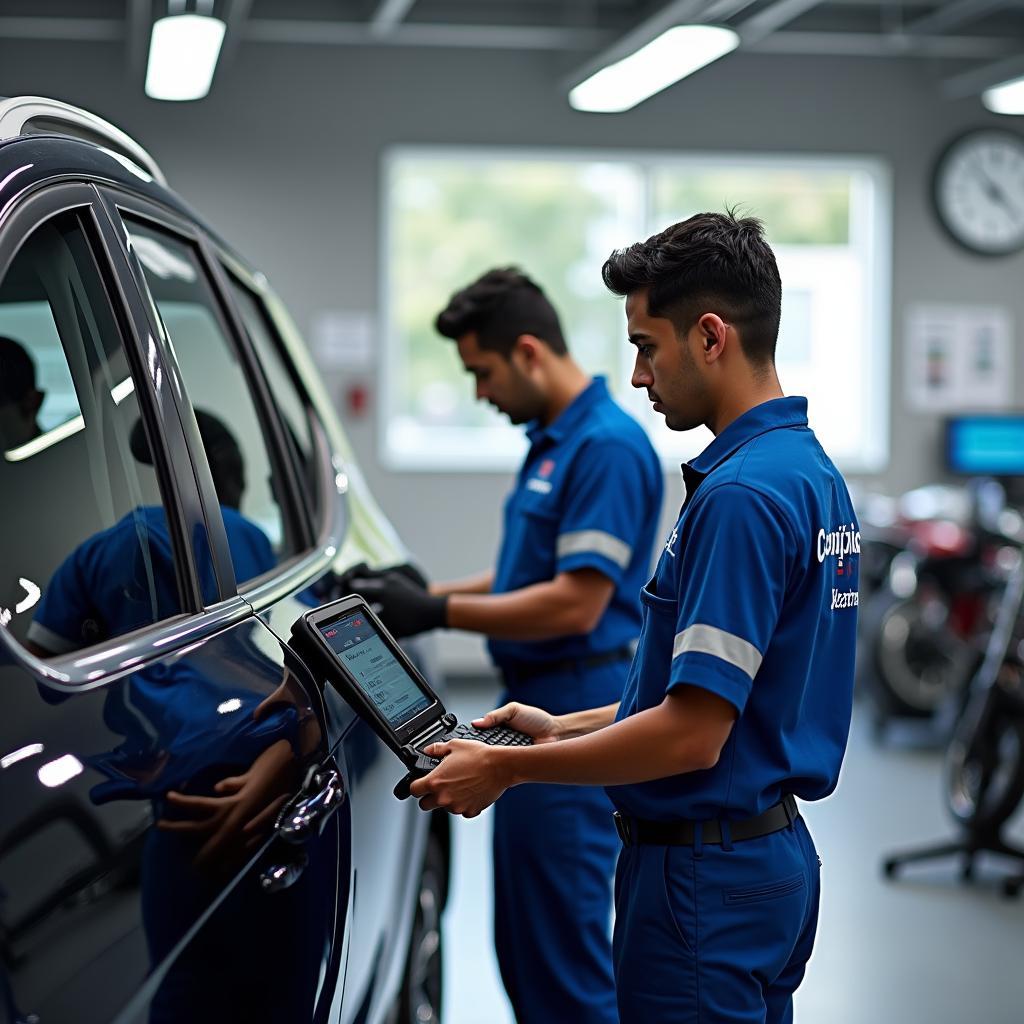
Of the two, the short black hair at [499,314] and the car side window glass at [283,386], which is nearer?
the car side window glass at [283,386]

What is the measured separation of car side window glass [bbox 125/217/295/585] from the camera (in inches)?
74.4

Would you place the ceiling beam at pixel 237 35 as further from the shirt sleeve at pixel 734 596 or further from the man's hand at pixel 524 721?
the shirt sleeve at pixel 734 596

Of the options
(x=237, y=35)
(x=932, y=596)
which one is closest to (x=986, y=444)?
(x=932, y=596)

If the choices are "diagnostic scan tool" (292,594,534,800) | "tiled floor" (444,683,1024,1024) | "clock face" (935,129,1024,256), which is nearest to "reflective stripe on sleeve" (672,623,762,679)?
"diagnostic scan tool" (292,594,534,800)

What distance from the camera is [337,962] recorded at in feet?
5.15

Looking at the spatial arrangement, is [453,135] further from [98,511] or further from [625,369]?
[98,511]

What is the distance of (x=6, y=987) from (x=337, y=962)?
0.71m

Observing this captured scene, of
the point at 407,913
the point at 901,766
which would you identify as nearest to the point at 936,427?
the point at 901,766

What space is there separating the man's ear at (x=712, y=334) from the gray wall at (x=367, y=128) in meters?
6.45

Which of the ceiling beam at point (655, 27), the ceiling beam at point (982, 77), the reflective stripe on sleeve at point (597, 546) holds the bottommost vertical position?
the reflective stripe on sleeve at point (597, 546)

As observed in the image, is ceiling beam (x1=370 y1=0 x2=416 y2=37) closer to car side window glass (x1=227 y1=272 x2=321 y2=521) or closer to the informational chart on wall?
the informational chart on wall

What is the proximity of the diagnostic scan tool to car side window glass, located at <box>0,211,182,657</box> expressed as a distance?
7.9 inches

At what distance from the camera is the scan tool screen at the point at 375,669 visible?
65.7 inches

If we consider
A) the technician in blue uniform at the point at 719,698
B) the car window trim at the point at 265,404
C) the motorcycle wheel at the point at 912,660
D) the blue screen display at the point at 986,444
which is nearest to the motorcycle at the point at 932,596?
the motorcycle wheel at the point at 912,660
